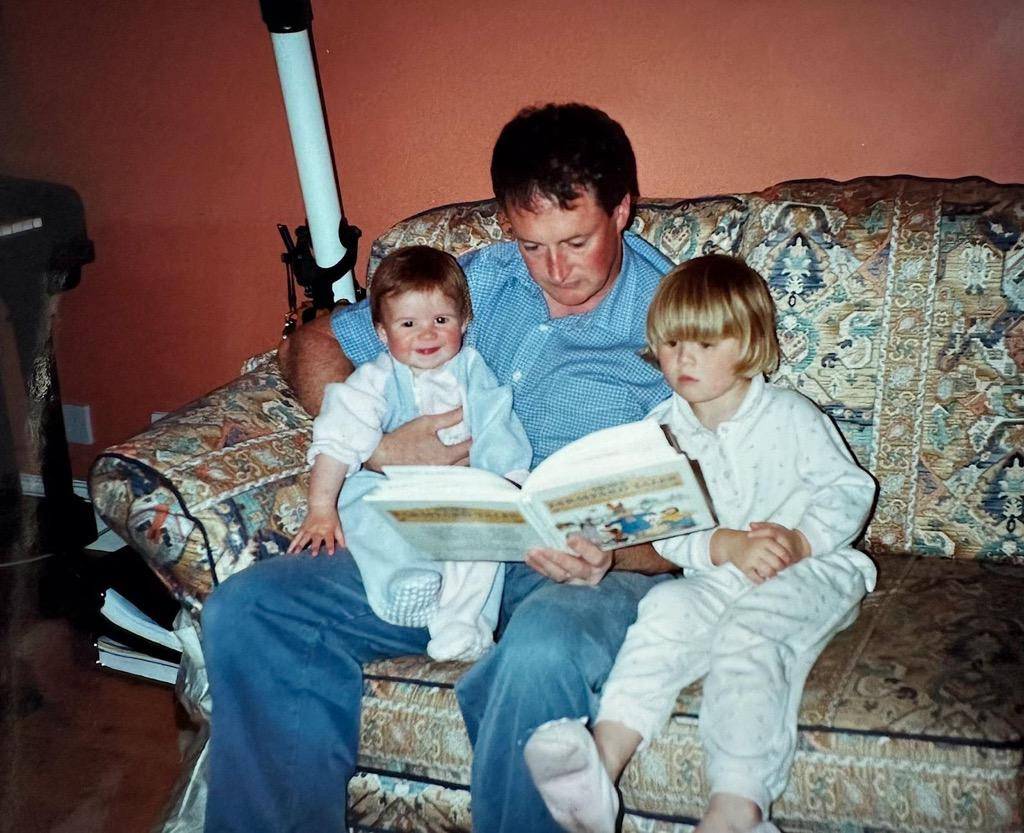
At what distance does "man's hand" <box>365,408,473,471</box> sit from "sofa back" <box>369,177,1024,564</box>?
61 centimetres

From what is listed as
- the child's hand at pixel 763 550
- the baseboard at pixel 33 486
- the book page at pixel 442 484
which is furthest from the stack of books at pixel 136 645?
the child's hand at pixel 763 550

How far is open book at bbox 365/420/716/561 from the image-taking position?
1.38 metres

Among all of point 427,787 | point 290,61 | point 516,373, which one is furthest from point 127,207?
point 427,787

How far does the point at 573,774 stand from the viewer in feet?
4.43

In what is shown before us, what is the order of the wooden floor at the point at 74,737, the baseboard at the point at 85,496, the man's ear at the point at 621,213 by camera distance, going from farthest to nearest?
the baseboard at the point at 85,496 < the wooden floor at the point at 74,737 < the man's ear at the point at 621,213

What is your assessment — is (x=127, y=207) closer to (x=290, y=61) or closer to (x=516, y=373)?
(x=290, y=61)

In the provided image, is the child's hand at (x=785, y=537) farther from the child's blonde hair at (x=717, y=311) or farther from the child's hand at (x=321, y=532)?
the child's hand at (x=321, y=532)

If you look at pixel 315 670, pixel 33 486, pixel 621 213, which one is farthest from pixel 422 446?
pixel 33 486

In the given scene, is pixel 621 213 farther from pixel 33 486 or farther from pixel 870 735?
pixel 33 486

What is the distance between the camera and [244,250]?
2.83m

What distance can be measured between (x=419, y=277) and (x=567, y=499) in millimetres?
563

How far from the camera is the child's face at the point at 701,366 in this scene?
64.0 inches

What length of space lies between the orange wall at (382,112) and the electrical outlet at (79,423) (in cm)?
3

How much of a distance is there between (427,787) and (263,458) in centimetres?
65
